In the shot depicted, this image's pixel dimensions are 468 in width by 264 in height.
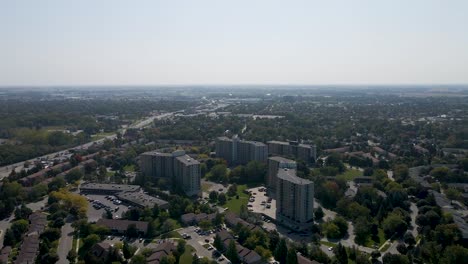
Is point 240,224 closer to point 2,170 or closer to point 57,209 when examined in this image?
point 57,209

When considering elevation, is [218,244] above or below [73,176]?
below

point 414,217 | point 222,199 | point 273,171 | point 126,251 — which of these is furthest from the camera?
point 273,171

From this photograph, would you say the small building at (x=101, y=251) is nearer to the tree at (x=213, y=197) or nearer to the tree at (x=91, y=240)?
the tree at (x=91, y=240)

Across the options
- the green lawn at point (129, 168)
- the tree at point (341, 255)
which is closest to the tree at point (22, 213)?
the green lawn at point (129, 168)

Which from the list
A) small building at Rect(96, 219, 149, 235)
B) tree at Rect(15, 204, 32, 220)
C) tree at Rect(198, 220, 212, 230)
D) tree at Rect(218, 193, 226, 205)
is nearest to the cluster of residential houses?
tree at Rect(15, 204, 32, 220)

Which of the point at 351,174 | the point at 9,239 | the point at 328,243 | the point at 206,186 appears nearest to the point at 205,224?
the point at 328,243

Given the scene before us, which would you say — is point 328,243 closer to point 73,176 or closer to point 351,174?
point 351,174

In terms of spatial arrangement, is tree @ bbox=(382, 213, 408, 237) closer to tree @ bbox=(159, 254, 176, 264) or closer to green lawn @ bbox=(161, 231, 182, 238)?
green lawn @ bbox=(161, 231, 182, 238)
